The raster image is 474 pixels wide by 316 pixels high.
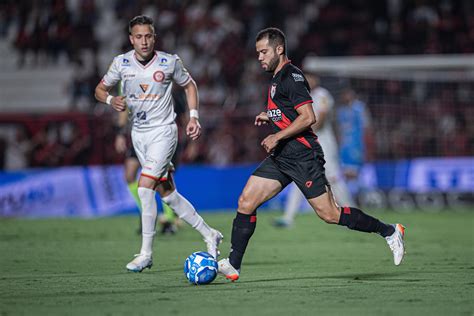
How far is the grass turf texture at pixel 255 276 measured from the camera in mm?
5836

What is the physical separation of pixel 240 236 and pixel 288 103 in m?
1.19

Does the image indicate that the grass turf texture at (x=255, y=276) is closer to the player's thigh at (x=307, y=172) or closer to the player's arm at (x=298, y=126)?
the player's thigh at (x=307, y=172)

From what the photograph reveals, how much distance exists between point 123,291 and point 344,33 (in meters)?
16.0

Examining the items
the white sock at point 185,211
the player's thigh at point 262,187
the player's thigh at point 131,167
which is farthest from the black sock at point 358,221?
the player's thigh at point 131,167

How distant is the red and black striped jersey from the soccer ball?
111 centimetres

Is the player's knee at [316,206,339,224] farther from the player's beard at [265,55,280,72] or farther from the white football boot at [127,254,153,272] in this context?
the white football boot at [127,254,153,272]

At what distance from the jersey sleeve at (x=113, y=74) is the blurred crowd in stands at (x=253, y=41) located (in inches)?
414

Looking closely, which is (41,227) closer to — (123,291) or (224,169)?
(224,169)

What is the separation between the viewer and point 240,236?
23.9 ft

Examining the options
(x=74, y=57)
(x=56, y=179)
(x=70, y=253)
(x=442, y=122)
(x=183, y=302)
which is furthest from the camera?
(x=74, y=57)

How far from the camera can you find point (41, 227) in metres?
13.8

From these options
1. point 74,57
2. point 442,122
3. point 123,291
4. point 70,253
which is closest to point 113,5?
point 74,57

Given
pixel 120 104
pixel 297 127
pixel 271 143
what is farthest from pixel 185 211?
pixel 297 127

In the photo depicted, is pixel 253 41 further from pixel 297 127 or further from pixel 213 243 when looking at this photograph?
pixel 297 127
